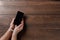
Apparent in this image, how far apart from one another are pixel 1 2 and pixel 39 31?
0.42m

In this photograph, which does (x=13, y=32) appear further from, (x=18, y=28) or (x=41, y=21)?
(x=41, y=21)

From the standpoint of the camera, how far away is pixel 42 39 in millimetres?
1093

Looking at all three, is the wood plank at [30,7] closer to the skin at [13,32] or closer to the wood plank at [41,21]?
the wood plank at [41,21]

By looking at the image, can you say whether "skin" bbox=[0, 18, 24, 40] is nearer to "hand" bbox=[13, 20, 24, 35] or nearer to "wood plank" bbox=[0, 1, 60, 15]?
"hand" bbox=[13, 20, 24, 35]

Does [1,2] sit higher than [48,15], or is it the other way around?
[1,2]

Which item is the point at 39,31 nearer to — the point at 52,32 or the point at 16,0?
the point at 52,32

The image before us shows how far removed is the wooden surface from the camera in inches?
43.6

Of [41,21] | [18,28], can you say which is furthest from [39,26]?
[18,28]

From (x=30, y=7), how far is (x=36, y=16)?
10 centimetres

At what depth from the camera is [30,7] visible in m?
1.19

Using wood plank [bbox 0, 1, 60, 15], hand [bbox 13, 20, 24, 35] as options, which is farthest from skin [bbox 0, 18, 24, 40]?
wood plank [bbox 0, 1, 60, 15]

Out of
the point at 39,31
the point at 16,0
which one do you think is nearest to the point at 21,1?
the point at 16,0

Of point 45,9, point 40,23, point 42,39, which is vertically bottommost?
point 42,39

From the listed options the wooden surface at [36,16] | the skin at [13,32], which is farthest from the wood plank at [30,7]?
the skin at [13,32]
